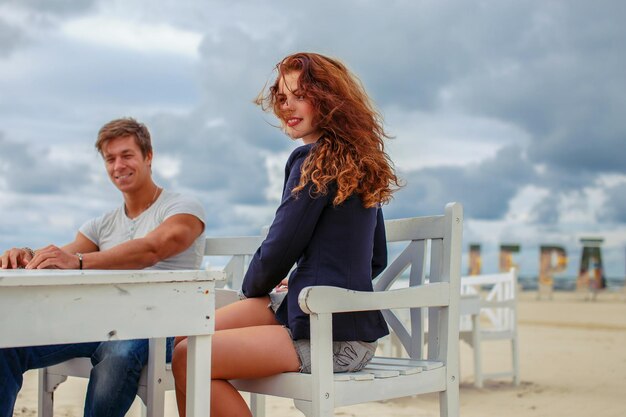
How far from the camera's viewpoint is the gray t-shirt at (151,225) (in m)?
3.42

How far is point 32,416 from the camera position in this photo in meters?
4.86

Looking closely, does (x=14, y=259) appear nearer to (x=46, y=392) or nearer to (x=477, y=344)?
(x=46, y=392)

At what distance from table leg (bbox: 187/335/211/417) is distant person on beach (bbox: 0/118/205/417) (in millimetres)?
794

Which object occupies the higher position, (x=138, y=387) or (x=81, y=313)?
(x=81, y=313)

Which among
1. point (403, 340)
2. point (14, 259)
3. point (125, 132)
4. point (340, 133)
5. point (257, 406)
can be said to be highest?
point (125, 132)

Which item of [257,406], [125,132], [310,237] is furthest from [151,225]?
[310,237]

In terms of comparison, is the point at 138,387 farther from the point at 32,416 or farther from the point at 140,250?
the point at 32,416

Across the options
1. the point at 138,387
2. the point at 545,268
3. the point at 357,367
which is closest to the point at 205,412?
the point at 357,367

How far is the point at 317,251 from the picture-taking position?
245 centimetres

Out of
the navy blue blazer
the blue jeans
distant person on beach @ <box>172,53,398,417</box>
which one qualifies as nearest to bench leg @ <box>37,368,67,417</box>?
the blue jeans

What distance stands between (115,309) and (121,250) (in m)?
1.37

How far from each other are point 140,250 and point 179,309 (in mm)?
1325

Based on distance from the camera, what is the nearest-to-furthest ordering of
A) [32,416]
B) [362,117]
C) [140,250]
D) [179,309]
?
[179,309] < [362,117] < [140,250] < [32,416]

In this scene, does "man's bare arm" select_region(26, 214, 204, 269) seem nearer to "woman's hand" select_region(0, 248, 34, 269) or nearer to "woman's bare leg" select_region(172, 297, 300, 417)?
"woman's hand" select_region(0, 248, 34, 269)
